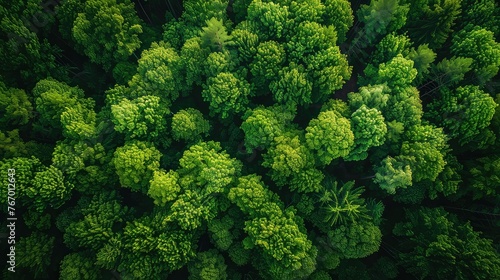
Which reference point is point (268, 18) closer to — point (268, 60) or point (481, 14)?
point (268, 60)

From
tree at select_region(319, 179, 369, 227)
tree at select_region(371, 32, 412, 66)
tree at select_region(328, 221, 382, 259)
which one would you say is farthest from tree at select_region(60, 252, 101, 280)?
tree at select_region(371, 32, 412, 66)

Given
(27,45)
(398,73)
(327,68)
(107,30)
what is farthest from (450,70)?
(27,45)

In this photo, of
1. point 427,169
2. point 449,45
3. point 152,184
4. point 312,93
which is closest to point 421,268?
point 427,169

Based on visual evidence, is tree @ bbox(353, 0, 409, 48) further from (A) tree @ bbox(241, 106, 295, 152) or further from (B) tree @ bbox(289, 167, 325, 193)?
(B) tree @ bbox(289, 167, 325, 193)

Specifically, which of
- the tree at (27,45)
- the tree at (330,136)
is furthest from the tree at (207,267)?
the tree at (27,45)

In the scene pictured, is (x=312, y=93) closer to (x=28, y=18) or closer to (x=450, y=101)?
(x=450, y=101)
